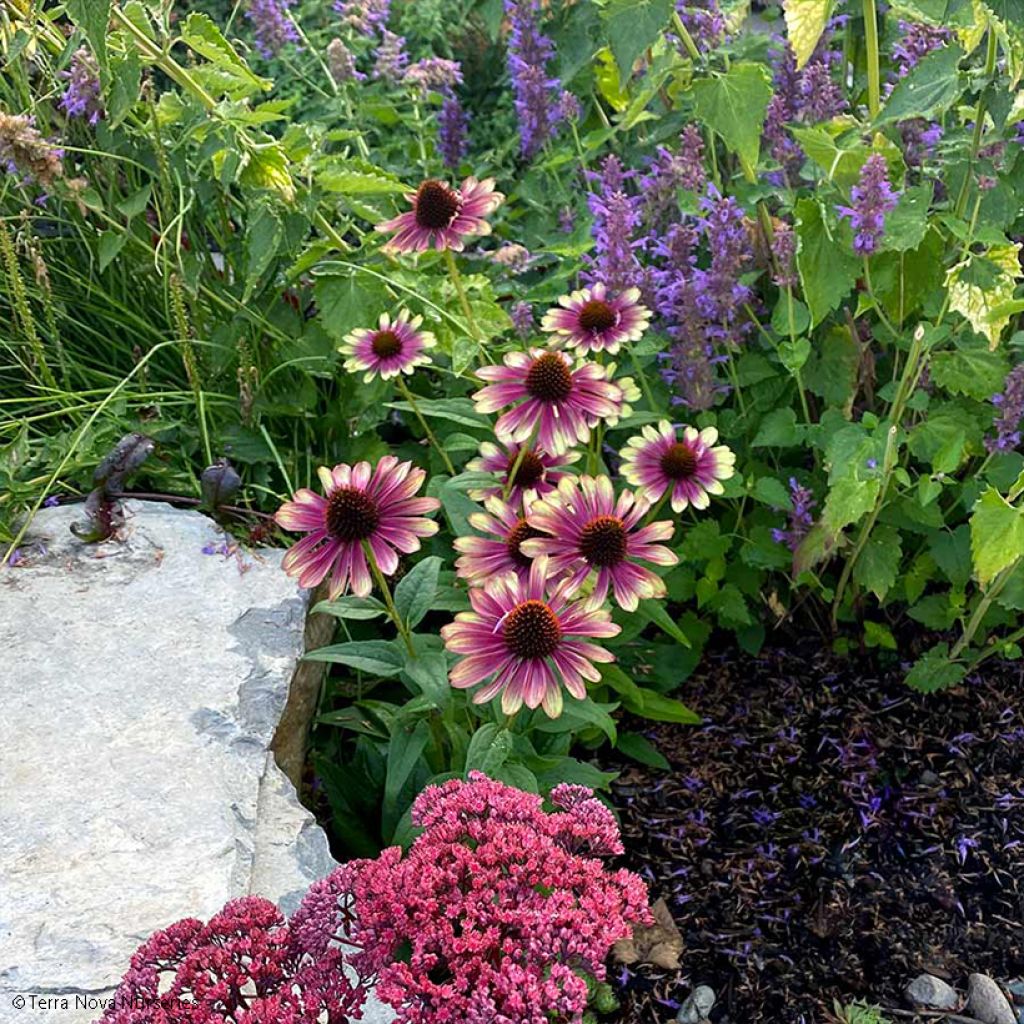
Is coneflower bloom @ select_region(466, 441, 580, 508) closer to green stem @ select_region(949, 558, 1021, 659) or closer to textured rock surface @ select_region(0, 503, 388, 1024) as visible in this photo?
textured rock surface @ select_region(0, 503, 388, 1024)

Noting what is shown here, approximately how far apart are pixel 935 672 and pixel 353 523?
1210mm

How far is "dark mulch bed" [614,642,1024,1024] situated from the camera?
1993mm

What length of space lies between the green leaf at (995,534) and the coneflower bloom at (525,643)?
591 mm

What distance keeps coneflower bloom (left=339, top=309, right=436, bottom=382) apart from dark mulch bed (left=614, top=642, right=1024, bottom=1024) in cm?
90

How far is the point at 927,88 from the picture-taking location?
1.73m

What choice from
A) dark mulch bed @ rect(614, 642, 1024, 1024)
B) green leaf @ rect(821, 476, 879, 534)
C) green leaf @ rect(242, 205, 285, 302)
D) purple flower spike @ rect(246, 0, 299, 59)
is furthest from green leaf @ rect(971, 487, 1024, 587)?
purple flower spike @ rect(246, 0, 299, 59)

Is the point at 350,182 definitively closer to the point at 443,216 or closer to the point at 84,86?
the point at 443,216

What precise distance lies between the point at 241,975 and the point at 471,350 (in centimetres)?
117

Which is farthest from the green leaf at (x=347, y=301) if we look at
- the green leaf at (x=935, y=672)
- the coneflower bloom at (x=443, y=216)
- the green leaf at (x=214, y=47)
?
the green leaf at (x=935, y=672)

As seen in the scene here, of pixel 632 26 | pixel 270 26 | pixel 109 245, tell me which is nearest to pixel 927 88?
pixel 632 26

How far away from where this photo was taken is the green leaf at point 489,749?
1668mm

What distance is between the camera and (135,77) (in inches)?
79.7

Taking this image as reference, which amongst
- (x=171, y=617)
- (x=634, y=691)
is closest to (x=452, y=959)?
(x=634, y=691)

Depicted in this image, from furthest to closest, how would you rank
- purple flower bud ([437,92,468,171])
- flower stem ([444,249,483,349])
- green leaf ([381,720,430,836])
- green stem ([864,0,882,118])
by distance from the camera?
purple flower bud ([437,92,468,171]), flower stem ([444,249,483,349]), green stem ([864,0,882,118]), green leaf ([381,720,430,836])
